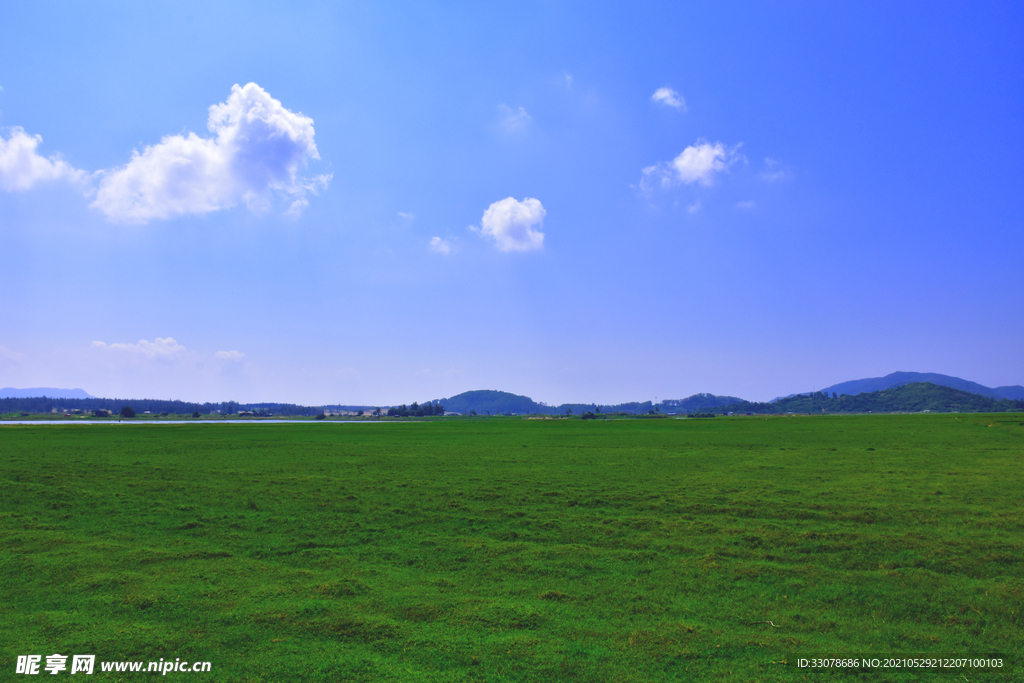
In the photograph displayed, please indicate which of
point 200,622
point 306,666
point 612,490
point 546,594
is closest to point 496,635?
point 546,594

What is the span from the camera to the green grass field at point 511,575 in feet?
24.9

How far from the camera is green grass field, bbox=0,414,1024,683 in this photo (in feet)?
24.9

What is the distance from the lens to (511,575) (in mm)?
11336

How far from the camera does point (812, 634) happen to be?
333 inches

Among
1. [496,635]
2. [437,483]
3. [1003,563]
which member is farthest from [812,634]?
[437,483]

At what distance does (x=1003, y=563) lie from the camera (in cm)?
1172

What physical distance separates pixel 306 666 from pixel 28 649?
4.42 m

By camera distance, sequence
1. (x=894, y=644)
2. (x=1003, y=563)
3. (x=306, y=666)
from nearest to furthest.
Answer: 1. (x=306, y=666)
2. (x=894, y=644)
3. (x=1003, y=563)

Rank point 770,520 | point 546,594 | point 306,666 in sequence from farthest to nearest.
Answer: point 770,520 → point 546,594 → point 306,666

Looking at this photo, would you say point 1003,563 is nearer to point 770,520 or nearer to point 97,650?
point 770,520

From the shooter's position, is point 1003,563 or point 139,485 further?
point 139,485

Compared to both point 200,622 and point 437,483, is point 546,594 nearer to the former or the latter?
point 200,622

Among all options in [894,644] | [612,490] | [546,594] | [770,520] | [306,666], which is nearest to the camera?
[306,666]

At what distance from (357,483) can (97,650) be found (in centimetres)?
1620
